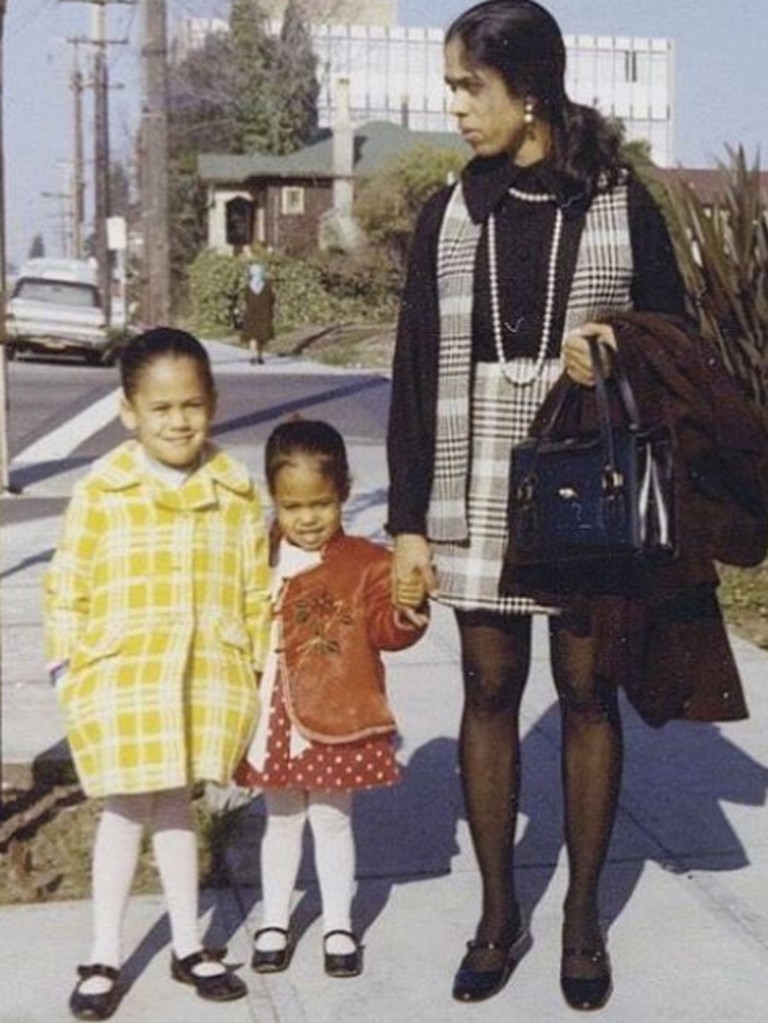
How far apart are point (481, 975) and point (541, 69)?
1.84 metres

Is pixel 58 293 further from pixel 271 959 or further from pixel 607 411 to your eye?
pixel 607 411

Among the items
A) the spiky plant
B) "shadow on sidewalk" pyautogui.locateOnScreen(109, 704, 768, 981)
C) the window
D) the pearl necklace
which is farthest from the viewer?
the window

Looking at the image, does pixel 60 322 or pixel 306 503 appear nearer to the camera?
pixel 306 503

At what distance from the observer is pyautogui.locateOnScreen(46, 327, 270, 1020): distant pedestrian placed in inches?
151

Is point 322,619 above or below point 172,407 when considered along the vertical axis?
below

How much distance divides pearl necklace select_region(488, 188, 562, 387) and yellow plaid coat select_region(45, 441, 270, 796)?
2.07 feet

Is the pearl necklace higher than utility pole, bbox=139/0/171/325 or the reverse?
the reverse

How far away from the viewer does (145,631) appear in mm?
3850

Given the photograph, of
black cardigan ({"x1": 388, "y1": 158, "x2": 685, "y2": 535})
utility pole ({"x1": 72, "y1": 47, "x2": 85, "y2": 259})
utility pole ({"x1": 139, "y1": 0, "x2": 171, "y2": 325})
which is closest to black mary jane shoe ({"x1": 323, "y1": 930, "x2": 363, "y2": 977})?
black cardigan ({"x1": 388, "y1": 158, "x2": 685, "y2": 535})

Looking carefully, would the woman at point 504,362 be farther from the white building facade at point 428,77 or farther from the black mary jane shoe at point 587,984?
the white building facade at point 428,77

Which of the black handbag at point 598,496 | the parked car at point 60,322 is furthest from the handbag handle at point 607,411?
the parked car at point 60,322

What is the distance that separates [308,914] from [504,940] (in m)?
0.58

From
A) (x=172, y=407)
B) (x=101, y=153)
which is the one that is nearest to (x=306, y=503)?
(x=172, y=407)

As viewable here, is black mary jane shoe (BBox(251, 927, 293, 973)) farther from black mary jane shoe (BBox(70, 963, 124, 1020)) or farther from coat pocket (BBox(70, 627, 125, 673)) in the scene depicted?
coat pocket (BBox(70, 627, 125, 673))
